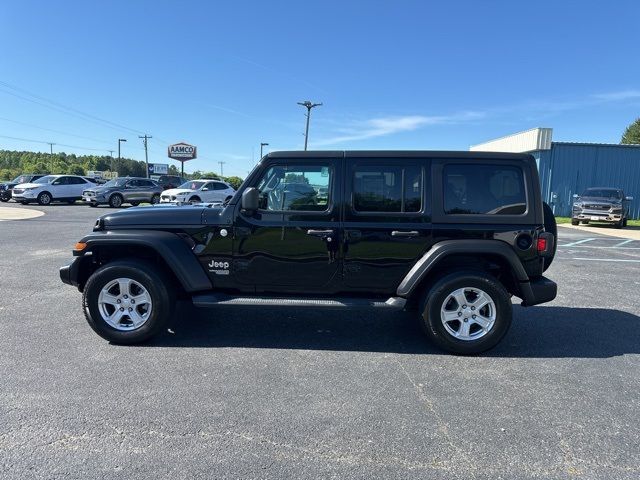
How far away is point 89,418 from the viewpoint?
2971 mm

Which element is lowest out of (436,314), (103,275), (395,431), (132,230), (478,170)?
(395,431)

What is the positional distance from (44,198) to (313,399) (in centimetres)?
2690

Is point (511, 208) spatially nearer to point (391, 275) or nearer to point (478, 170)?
point (478, 170)

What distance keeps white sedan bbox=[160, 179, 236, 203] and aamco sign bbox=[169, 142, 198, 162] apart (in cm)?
3106

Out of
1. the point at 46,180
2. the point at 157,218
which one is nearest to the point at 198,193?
the point at 46,180

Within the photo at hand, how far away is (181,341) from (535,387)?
10.7ft

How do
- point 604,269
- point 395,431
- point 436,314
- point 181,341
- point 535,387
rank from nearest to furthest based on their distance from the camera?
point 395,431 < point 535,387 < point 436,314 < point 181,341 < point 604,269

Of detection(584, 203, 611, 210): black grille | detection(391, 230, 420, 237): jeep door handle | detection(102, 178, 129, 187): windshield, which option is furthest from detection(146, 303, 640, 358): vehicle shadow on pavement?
detection(102, 178, 129, 187): windshield

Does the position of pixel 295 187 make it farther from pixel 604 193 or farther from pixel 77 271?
pixel 604 193

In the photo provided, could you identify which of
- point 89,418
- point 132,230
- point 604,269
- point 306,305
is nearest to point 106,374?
point 89,418

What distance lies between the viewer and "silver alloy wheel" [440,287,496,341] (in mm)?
4156

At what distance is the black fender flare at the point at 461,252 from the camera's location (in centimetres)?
409

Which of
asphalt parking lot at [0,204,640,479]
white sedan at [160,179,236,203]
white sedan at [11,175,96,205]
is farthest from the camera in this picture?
white sedan at [11,175,96,205]

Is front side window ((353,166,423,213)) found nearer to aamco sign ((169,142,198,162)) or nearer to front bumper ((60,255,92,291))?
front bumper ((60,255,92,291))
